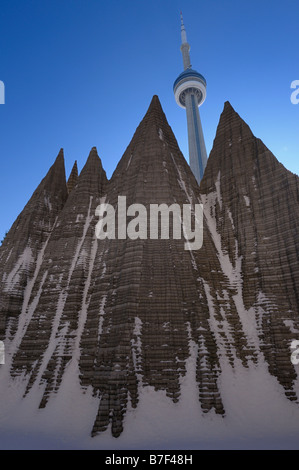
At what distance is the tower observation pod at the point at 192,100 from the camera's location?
86.2 metres

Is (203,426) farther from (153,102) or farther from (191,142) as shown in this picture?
(191,142)

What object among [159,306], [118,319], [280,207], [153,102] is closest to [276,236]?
[280,207]

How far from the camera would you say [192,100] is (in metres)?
101

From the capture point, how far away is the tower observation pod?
8625 cm
